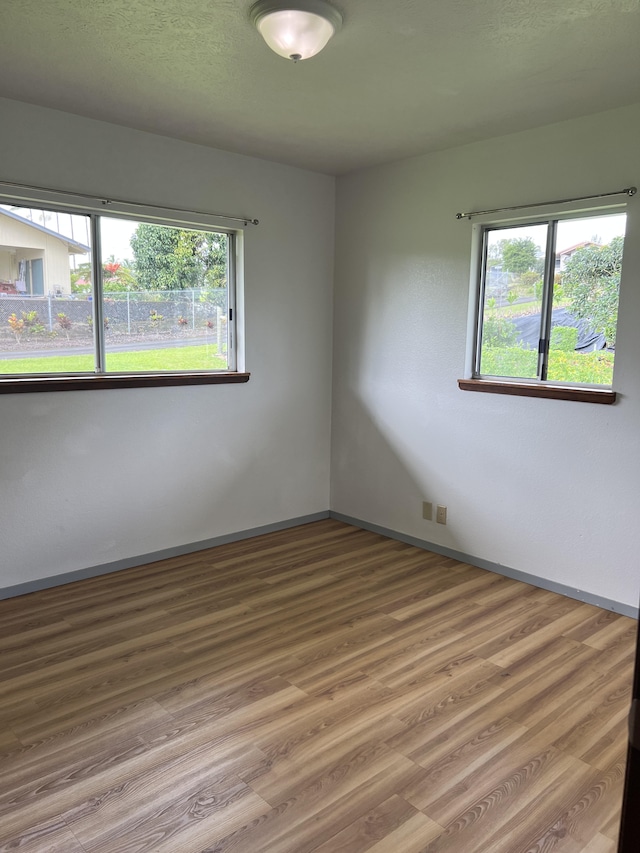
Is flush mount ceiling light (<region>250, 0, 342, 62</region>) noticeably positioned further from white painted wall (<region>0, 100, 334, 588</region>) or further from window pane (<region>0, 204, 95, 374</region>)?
window pane (<region>0, 204, 95, 374</region>)

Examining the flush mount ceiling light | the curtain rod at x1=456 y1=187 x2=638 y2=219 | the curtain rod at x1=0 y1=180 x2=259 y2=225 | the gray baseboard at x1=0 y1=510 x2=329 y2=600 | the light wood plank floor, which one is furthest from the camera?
the gray baseboard at x1=0 y1=510 x2=329 y2=600

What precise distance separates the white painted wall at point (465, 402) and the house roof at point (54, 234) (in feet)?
5.94

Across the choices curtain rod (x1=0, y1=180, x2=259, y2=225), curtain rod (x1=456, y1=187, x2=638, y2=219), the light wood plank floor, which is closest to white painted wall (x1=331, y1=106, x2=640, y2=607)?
curtain rod (x1=456, y1=187, x2=638, y2=219)

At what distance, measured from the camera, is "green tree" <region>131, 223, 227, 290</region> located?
137 inches

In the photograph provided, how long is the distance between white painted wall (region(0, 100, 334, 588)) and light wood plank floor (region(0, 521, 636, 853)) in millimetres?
385

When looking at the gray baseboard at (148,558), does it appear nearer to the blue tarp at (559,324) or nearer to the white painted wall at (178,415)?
the white painted wall at (178,415)

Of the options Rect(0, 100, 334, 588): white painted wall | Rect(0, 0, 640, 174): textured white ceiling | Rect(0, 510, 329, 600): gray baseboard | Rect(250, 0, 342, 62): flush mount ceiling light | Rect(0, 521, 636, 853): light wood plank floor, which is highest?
Rect(0, 0, 640, 174): textured white ceiling

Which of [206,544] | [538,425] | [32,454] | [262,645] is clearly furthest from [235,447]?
[538,425]

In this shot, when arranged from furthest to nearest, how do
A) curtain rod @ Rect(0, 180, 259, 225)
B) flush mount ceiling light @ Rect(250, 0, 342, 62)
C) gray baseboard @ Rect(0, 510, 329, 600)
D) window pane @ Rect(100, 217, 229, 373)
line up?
window pane @ Rect(100, 217, 229, 373), gray baseboard @ Rect(0, 510, 329, 600), curtain rod @ Rect(0, 180, 259, 225), flush mount ceiling light @ Rect(250, 0, 342, 62)

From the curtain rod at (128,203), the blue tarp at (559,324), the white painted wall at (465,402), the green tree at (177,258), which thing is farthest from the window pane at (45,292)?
the blue tarp at (559,324)

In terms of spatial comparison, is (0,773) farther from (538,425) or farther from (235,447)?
(538,425)

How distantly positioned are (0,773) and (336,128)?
10.5 feet

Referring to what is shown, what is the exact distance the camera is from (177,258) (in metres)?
3.64

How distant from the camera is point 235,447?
158 inches
